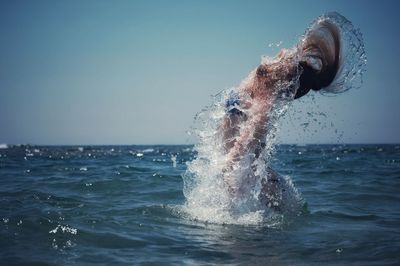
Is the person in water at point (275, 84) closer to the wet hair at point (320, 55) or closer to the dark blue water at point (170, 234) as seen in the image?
the wet hair at point (320, 55)

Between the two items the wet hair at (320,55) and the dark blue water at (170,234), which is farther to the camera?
the wet hair at (320,55)

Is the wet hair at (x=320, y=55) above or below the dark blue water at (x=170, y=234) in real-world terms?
above

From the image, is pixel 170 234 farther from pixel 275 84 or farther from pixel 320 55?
pixel 320 55

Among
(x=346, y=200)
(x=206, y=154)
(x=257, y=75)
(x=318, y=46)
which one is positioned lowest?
(x=346, y=200)

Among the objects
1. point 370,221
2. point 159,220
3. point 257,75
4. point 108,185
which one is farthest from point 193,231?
point 108,185

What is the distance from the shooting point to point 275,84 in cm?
530

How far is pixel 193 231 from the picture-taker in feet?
16.6

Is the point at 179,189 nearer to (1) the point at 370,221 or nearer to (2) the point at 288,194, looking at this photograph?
(2) the point at 288,194

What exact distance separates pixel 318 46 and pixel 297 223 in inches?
96.1

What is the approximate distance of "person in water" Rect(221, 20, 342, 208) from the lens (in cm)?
516

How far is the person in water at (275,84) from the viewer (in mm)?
5160

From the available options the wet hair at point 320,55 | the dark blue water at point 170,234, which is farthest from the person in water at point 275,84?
the dark blue water at point 170,234

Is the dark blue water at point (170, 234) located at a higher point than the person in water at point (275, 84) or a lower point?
lower

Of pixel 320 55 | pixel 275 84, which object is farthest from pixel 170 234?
pixel 320 55
